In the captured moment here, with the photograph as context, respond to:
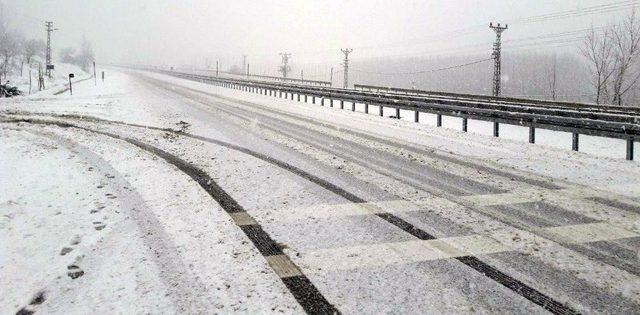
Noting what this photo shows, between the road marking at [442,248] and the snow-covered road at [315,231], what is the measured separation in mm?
21

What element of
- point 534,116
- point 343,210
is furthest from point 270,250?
point 534,116

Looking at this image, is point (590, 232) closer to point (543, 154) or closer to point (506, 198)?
point (506, 198)

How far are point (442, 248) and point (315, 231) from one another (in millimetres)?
1266

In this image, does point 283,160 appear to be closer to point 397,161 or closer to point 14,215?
point 397,161

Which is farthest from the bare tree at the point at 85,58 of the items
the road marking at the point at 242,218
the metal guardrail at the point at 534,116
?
the road marking at the point at 242,218

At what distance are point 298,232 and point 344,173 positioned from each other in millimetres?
2847

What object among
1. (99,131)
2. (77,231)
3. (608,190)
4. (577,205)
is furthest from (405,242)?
(99,131)

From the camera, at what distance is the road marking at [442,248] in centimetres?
360

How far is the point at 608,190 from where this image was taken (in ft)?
20.3

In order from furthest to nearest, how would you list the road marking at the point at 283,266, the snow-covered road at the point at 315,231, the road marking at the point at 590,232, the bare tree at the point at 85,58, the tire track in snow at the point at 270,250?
the bare tree at the point at 85,58 → the road marking at the point at 590,232 → the road marking at the point at 283,266 → the snow-covered road at the point at 315,231 → the tire track in snow at the point at 270,250

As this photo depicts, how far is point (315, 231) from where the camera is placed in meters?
4.34

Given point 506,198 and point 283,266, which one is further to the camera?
point 506,198

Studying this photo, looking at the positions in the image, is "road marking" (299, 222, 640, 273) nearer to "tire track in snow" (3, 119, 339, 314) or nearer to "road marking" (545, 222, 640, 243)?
"road marking" (545, 222, 640, 243)

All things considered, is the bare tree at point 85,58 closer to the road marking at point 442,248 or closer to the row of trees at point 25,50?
the row of trees at point 25,50
